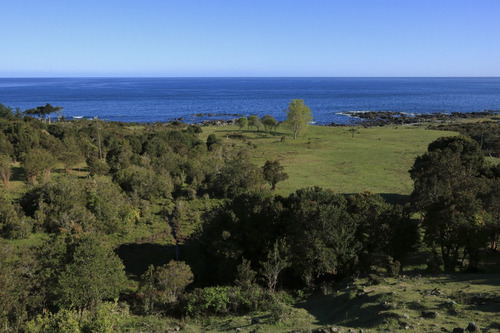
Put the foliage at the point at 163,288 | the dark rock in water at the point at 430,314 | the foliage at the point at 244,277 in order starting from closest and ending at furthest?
the dark rock in water at the point at 430,314 < the foliage at the point at 163,288 < the foliage at the point at 244,277

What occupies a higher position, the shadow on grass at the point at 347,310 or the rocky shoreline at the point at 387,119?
the rocky shoreline at the point at 387,119

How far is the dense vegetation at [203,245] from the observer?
18.4m

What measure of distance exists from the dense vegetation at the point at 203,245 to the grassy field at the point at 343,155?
1019 cm

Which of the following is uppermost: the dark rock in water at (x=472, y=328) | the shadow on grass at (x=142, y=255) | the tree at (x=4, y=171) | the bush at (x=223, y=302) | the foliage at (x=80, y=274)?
the tree at (x=4, y=171)

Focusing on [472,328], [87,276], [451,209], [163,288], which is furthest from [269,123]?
[472,328]

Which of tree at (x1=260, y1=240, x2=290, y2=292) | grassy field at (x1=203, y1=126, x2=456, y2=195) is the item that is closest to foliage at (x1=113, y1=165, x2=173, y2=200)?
grassy field at (x1=203, y1=126, x2=456, y2=195)

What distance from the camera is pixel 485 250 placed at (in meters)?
24.4

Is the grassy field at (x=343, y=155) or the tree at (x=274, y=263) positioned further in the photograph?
the grassy field at (x=343, y=155)

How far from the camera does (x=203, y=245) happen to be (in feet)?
80.9

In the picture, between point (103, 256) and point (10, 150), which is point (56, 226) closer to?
point (103, 256)

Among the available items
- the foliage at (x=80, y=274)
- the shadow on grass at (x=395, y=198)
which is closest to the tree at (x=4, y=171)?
the foliage at (x=80, y=274)

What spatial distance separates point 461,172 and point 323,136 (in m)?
55.4

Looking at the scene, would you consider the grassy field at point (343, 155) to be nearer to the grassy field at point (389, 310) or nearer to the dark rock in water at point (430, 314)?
the grassy field at point (389, 310)

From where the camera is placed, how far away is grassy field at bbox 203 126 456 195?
150 ft
